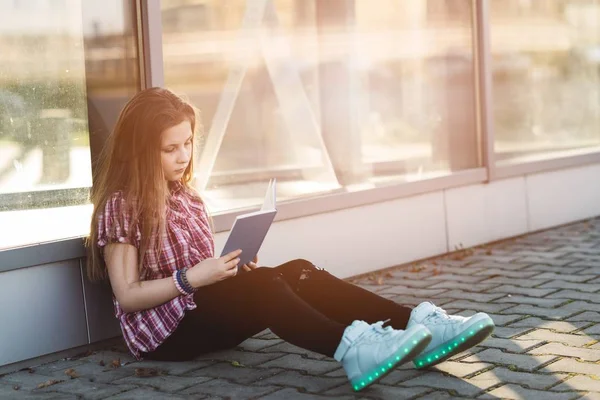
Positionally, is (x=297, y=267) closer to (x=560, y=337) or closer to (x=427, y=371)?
(x=427, y=371)

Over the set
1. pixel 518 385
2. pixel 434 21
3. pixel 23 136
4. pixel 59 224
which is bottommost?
pixel 518 385

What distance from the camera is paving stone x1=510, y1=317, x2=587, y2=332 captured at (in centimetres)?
507

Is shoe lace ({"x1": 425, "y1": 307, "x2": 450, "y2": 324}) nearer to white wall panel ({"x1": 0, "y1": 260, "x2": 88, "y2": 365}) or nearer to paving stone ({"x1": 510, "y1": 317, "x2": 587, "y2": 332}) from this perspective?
paving stone ({"x1": 510, "y1": 317, "x2": 587, "y2": 332})

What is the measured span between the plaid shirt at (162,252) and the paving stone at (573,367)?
153cm

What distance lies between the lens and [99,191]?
187 inches

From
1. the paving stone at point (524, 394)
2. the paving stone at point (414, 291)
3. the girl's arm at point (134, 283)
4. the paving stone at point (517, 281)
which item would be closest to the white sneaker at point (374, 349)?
the paving stone at point (524, 394)

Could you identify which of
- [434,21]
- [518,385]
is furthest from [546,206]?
[518,385]

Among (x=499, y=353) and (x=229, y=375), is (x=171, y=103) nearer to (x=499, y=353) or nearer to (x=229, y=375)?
(x=229, y=375)

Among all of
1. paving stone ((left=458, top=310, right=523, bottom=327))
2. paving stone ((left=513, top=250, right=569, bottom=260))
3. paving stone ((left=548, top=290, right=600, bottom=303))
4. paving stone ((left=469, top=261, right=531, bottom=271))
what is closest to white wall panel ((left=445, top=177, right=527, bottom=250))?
paving stone ((left=513, top=250, right=569, bottom=260))

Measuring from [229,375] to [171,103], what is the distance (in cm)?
122

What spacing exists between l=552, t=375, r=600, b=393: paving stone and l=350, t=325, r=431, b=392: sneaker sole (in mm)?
568

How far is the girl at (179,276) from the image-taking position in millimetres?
4309

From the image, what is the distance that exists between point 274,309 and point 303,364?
47 centimetres

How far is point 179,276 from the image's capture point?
4.48 m
